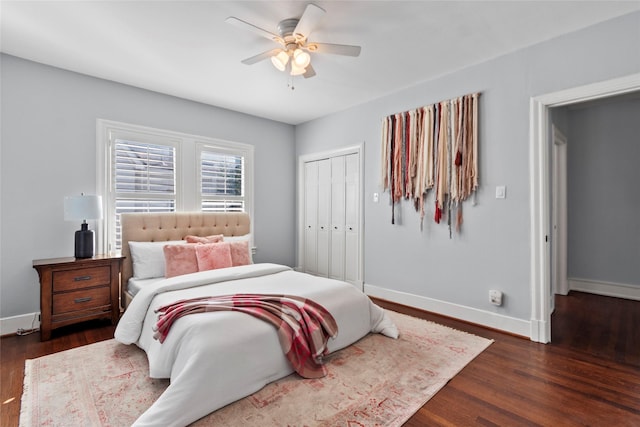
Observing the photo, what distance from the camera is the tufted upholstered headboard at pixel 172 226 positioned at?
3.56 m

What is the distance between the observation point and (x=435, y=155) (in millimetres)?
3564

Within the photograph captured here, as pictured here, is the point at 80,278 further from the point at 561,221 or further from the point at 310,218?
the point at 561,221

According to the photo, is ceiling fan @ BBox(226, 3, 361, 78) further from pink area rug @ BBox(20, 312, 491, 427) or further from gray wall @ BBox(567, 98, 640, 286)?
gray wall @ BBox(567, 98, 640, 286)

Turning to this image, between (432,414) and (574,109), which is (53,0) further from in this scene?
(574,109)

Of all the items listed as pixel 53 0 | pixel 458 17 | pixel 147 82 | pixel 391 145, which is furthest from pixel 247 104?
pixel 458 17

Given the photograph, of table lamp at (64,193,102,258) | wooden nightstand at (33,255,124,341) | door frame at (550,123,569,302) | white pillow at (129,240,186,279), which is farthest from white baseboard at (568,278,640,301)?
table lamp at (64,193,102,258)

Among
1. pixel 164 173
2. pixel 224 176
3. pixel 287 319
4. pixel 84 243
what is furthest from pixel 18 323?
pixel 287 319

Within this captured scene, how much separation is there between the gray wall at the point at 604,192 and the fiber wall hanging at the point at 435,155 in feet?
7.90

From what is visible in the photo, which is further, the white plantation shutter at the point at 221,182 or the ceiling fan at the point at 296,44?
the white plantation shutter at the point at 221,182

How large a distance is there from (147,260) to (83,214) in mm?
731

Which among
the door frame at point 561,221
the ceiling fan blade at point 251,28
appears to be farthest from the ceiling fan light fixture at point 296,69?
the door frame at point 561,221

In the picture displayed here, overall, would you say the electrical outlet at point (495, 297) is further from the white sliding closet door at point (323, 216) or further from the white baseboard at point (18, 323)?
the white baseboard at point (18, 323)

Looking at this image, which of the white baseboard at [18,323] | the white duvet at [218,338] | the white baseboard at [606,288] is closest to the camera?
the white duvet at [218,338]

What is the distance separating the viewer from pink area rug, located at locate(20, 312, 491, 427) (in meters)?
1.80
